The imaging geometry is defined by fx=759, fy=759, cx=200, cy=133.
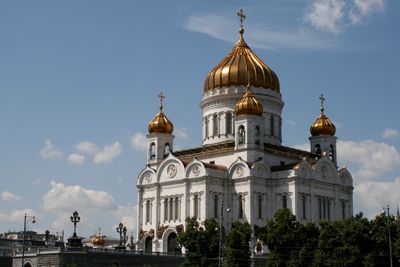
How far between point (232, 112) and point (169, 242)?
16.6 meters

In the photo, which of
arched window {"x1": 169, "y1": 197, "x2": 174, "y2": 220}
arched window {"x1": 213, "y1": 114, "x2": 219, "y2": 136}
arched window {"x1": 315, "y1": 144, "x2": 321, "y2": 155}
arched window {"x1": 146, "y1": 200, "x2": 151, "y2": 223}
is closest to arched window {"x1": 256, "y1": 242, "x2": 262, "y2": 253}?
arched window {"x1": 169, "y1": 197, "x2": 174, "y2": 220}

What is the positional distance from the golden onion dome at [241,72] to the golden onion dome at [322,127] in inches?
247

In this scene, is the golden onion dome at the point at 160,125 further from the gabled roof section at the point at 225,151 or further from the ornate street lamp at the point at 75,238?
the ornate street lamp at the point at 75,238

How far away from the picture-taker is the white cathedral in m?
79.9

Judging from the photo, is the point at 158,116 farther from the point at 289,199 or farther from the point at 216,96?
the point at 289,199

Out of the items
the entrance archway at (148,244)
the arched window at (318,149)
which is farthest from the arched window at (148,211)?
the arched window at (318,149)

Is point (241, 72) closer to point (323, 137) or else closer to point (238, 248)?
point (323, 137)

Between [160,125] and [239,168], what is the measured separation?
43.3 ft

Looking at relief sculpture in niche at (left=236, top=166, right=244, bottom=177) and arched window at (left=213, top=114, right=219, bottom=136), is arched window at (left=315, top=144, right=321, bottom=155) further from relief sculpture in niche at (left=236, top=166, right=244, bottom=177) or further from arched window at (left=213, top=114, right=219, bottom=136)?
relief sculpture in niche at (left=236, top=166, right=244, bottom=177)

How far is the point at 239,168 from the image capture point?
3167 inches

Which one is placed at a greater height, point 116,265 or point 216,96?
point 216,96

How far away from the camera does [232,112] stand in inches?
3428

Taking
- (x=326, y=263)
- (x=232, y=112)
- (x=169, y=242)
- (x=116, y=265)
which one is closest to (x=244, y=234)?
(x=326, y=263)

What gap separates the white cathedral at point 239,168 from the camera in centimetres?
7988
